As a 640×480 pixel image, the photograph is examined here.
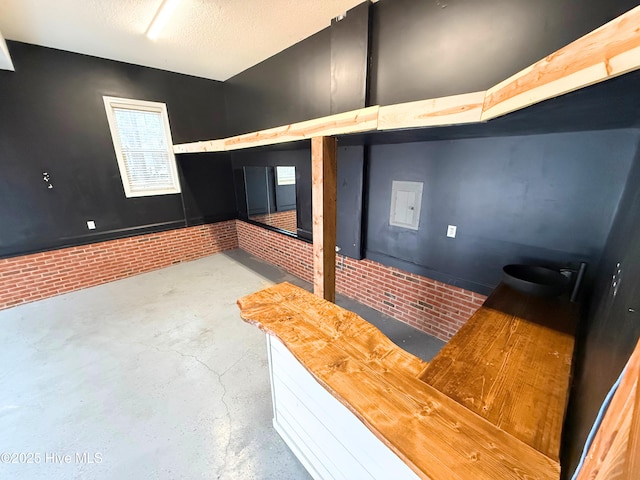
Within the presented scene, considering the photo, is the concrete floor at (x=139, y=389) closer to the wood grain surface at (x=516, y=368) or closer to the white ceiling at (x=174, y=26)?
the wood grain surface at (x=516, y=368)

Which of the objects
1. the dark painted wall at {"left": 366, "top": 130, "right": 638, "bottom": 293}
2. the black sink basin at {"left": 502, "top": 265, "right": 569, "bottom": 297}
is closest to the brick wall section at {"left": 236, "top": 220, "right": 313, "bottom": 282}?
the dark painted wall at {"left": 366, "top": 130, "right": 638, "bottom": 293}

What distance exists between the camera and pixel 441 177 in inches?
89.4

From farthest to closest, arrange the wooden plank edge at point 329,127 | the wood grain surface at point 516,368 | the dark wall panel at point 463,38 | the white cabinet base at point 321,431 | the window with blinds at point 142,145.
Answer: the window with blinds at point 142,145, the dark wall panel at point 463,38, the wooden plank edge at point 329,127, the white cabinet base at point 321,431, the wood grain surface at point 516,368

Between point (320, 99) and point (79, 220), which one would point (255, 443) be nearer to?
point (320, 99)

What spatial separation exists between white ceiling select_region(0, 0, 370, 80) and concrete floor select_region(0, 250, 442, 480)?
3.30 meters

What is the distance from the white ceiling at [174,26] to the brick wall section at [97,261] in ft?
8.88

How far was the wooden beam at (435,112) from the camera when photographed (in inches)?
41.2

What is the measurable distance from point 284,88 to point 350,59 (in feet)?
4.32

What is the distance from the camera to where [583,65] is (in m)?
0.56

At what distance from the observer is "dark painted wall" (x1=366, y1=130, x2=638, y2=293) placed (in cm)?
160

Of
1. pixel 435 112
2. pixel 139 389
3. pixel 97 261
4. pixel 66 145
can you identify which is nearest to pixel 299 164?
pixel 435 112

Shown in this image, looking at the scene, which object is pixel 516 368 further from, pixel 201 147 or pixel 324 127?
pixel 201 147

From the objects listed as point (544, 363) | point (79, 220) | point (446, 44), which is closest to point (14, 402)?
point (79, 220)

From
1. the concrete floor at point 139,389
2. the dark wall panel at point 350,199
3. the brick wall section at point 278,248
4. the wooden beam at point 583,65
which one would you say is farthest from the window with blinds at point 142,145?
the wooden beam at point 583,65
